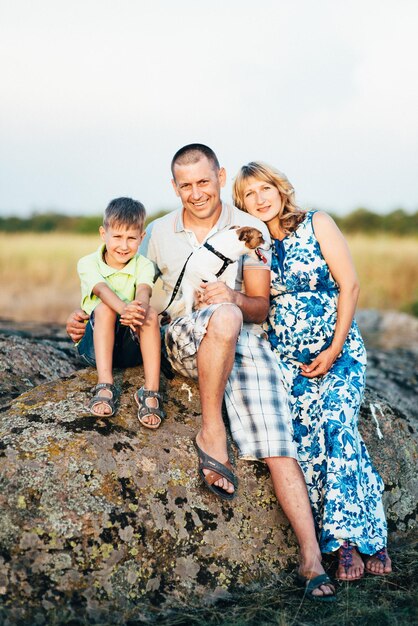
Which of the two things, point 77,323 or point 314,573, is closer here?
point 314,573

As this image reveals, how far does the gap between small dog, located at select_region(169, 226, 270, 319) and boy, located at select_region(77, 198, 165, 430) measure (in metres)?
0.27

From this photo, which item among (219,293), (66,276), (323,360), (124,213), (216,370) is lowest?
(66,276)

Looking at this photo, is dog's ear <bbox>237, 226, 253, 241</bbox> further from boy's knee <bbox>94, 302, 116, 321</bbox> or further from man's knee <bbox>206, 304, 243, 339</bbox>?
boy's knee <bbox>94, 302, 116, 321</bbox>

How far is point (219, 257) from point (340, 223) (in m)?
30.3

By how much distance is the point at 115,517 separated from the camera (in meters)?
3.67

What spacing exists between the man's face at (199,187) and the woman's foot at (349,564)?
230 cm

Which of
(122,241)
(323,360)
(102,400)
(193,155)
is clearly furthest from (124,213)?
(323,360)

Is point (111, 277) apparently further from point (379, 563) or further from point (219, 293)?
point (379, 563)

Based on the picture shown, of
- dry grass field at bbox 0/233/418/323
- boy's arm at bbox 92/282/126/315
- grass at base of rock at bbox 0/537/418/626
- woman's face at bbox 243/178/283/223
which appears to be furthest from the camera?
dry grass field at bbox 0/233/418/323

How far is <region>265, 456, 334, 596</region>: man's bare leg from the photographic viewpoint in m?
3.96

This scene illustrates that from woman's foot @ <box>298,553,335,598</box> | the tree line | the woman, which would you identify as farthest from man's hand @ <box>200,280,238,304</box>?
the tree line

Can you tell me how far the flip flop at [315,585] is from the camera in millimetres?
3789

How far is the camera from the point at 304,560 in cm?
397

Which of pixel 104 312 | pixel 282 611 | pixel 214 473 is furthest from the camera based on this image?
pixel 104 312
